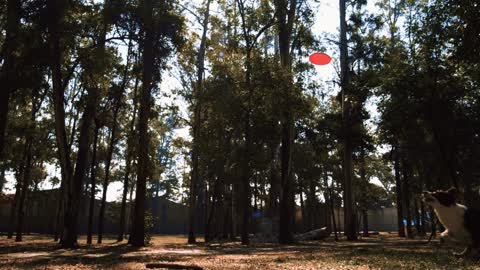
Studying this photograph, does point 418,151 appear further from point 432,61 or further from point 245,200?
point 245,200

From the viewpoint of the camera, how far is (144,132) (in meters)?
18.2

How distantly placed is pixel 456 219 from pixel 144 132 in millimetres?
14131

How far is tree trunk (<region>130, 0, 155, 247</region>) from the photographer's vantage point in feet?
58.2

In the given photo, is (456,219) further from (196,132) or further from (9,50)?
(196,132)

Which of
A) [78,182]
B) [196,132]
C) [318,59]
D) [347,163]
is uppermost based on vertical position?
[318,59]

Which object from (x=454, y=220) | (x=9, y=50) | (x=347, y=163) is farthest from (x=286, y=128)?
(x=454, y=220)

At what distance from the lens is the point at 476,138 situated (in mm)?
23906

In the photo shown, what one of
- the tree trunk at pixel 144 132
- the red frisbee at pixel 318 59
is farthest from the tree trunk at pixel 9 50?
the red frisbee at pixel 318 59

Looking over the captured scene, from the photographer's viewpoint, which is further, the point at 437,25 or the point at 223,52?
the point at 223,52

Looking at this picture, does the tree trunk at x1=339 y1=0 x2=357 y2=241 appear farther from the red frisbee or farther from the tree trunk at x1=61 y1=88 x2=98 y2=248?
the tree trunk at x1=61 y1=88 x2=98 y2=248

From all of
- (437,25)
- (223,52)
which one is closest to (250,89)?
(223,52)

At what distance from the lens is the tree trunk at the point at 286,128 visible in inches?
792

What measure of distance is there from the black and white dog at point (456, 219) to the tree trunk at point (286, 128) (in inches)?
514

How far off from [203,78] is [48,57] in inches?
581
